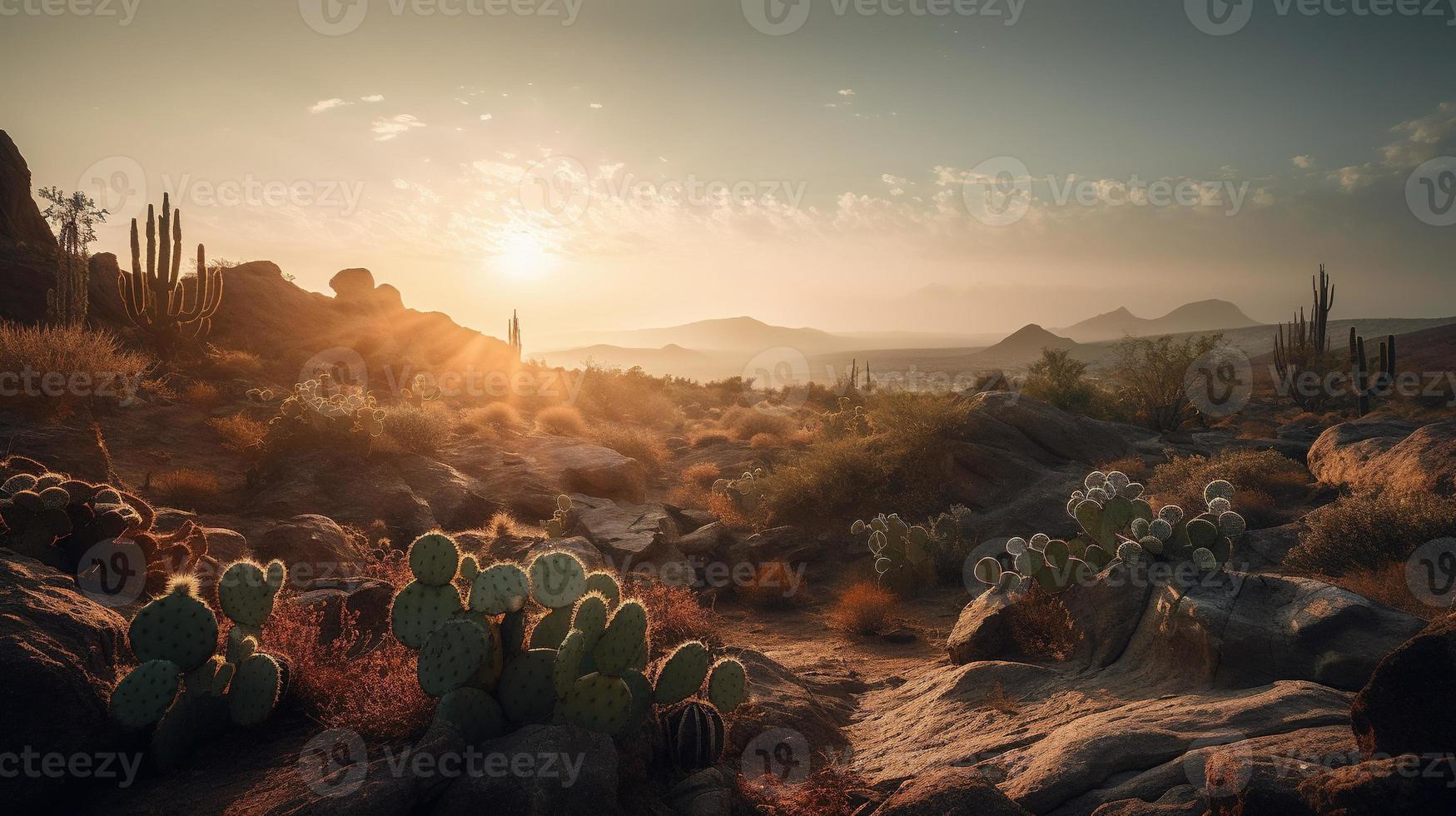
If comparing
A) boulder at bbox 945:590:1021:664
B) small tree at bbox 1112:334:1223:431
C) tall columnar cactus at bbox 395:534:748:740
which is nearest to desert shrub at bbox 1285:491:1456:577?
boulder at bbox 945:590:1021:664

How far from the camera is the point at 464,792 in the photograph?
3461mm

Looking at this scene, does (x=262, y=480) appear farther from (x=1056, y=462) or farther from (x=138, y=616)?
(x=1056, y=462)

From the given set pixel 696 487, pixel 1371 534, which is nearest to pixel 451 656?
pixel 1371 534

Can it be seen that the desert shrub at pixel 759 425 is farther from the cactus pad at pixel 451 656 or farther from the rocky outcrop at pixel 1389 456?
the cactus pad at pixel 451 656

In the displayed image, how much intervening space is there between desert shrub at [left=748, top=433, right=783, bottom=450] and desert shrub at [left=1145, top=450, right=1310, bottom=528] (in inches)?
457

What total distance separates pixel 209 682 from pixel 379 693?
1056 millimetres

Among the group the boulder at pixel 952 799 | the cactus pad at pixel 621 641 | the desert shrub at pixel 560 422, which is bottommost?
the boulder at pixel 952 799

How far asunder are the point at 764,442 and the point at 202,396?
52.0 feet

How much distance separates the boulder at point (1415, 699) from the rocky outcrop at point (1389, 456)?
8650mm

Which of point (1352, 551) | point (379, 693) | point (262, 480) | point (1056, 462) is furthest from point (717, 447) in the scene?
point (379, 693)

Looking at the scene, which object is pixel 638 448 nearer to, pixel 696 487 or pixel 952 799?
pixel 696 487

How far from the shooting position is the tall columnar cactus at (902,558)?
1133cm

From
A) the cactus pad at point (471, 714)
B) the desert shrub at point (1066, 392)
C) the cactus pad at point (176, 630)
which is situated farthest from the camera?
the desert shrub at point (1066, 392)

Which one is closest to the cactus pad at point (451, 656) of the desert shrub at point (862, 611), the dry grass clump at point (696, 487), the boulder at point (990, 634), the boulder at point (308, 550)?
the boulder at point (990, 634)
